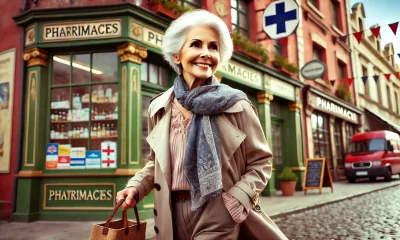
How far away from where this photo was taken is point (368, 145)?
49.2ft

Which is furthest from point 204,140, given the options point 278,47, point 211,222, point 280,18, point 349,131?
point 349,131

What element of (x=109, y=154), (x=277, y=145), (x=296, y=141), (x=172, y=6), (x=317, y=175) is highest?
(x=172, y=6)

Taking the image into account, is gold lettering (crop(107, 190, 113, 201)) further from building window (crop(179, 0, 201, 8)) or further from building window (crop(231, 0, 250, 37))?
building window (crop(231, 0, 250, 37))

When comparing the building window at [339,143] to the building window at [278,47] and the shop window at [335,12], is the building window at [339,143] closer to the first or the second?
the shop window at [335,12]

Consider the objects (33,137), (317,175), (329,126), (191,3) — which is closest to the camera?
(33,137)

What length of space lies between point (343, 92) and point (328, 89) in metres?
1.75

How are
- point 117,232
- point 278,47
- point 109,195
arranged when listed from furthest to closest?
point 278,47 → point 109,195 → point 117,232

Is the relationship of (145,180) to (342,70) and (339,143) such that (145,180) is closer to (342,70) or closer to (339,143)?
(339,143)

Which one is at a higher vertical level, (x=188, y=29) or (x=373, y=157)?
(x=188, y=29)

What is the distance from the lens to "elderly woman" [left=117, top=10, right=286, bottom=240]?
1574 millimetres

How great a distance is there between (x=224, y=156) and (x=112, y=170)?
223 inches

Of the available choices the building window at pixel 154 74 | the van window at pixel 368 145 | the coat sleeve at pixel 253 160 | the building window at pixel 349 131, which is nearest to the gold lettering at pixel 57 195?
the building window at pixel 154 74

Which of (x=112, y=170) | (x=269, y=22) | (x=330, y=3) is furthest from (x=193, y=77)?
(x=330, y=3)

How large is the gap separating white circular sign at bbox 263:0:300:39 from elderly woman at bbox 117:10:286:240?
8333mm
